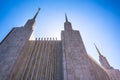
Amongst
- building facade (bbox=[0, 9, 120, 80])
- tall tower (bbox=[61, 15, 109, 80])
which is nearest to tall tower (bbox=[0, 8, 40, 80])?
building facade (bbox=[0, 9, 120, 80])

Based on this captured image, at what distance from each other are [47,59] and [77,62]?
236cm

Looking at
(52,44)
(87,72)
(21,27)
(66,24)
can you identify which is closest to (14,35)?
(21,27)

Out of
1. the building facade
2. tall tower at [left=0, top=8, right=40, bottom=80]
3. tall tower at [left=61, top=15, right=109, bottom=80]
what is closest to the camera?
tall tower at [left=61, top=15, right=109, bottom=80]

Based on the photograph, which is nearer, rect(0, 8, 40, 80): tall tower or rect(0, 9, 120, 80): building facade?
rect(0, 9, 120, 80): building facade

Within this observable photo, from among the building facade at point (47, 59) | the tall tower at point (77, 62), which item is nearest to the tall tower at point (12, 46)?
the building facade at point (47, 59)

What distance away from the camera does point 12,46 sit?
9570 millimetres

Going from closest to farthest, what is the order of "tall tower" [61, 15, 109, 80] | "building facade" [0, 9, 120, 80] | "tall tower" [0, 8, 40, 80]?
"tall tower" [61, 15, 109, 80], "building facade" [0, 9, 120, 80], "tall tower" [0, 8, 40, 80]

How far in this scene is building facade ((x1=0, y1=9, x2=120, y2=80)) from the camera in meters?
7.57

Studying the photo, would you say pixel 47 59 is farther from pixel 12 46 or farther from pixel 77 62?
pixel 12 46

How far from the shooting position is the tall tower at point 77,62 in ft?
23.9

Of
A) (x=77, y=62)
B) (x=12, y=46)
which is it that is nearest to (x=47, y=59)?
(x=77, y=62)

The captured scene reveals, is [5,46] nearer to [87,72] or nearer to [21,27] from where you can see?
[21,27]

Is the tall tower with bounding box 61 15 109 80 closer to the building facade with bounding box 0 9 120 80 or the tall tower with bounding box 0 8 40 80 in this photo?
the building facade with bounding box 0 9 120 80

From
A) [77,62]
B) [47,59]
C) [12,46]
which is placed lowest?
[77,62]
